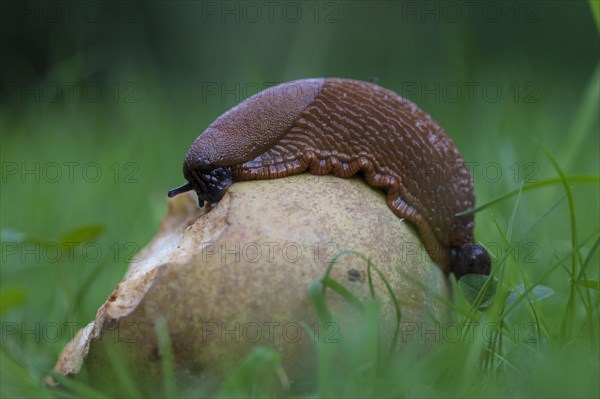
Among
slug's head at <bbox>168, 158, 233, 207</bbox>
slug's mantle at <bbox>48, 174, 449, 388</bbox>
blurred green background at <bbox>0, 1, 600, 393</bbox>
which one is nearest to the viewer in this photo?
slug's mantle at <bbox>48, 174, 449, 388</bbox>

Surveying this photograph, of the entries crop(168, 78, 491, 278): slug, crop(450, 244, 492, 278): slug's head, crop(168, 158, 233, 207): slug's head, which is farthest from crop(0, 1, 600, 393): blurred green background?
crop(168, 158, 233, 207): slug's head

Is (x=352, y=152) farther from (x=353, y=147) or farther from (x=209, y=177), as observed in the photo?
(x=209, y=177)

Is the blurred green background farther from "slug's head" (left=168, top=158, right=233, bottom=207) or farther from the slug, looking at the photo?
"slug's head" (left=168, top=158, right=233, bottom=207)

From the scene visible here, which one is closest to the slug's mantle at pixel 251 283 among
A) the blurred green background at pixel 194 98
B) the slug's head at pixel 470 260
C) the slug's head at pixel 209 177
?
the slug's head at pixel 209 177

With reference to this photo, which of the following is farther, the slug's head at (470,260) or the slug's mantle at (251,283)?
Result: the slug's head at (470,260)

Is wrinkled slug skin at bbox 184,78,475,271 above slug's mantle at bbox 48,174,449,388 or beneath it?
above

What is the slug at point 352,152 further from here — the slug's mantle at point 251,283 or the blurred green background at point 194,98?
the blurred green background at point 194,98

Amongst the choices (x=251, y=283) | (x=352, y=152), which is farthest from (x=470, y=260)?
(x=251, y=283)
